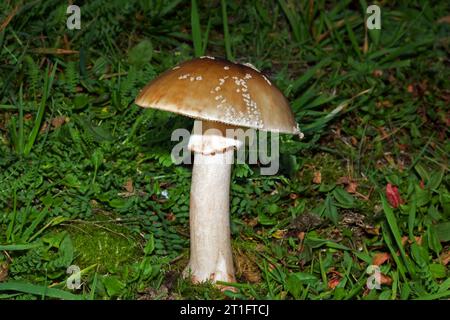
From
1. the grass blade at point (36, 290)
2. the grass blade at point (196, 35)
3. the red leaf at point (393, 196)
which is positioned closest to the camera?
the grass blade at point (36, 290)

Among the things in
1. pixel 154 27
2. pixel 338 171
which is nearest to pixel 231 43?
pixel 154 27

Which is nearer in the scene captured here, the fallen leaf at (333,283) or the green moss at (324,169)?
the fallen leaf at (333,283)

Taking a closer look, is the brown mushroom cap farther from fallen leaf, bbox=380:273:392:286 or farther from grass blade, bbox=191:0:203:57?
grass blade, bbox=191:0:203:57

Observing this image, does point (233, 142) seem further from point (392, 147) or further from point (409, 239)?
point (392, 147)

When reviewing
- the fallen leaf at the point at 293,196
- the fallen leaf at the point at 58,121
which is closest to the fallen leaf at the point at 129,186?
the fallen leaf at the point at 58,121

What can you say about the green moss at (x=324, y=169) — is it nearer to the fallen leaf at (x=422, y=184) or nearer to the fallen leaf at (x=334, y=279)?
the fallen leaf at (x=422, y=184)

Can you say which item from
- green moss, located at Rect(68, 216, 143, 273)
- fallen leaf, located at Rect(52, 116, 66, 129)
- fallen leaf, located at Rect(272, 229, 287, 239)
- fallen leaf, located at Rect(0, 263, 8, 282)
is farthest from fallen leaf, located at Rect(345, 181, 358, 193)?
fallen leaf, located at Rect(0, 263, 8, 282)
